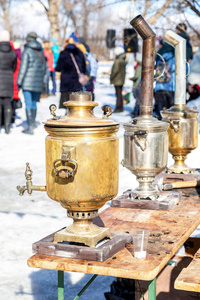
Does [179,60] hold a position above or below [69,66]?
below

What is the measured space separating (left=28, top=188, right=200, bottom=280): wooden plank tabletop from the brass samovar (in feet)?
0.44

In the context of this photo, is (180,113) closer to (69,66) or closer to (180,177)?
(180,177)

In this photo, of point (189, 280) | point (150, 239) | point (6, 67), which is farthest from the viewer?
point (6, 67)

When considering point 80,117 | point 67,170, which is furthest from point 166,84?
point 67,170

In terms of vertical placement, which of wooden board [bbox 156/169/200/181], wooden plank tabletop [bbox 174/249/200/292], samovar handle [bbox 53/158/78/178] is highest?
samovar handle [bbox 53/158/78/178]

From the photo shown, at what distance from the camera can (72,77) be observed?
384 inches

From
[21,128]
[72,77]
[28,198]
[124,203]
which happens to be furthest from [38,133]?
[124,203]

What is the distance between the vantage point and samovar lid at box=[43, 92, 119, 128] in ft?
7.10

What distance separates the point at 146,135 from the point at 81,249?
2.93ft

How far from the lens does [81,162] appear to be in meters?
2.16

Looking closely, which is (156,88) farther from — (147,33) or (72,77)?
(147,33)

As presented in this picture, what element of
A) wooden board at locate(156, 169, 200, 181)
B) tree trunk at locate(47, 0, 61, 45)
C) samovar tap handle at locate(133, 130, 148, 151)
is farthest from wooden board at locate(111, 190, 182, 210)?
tree trunk at locate(47, 0, 61, 45)

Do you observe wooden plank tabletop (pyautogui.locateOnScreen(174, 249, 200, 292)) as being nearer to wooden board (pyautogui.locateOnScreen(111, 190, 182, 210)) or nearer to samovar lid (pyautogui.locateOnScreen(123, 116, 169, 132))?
wooden board (pyautogui.locateOnScreen(111, 190, 182, 210))

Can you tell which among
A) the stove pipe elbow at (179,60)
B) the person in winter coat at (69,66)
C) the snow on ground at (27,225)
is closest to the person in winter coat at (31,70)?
the person in winter coat at (69,66)
